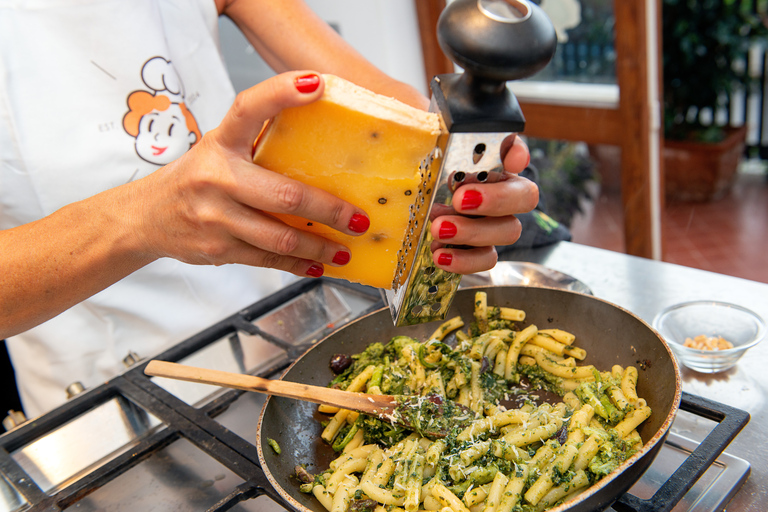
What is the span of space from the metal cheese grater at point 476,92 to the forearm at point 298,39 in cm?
71

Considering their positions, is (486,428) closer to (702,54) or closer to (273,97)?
(273,97)

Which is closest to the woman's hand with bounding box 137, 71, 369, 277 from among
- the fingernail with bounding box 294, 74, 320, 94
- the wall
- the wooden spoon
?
the fingernail with bounding box 294, 74, 320, 94

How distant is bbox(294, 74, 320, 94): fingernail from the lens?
684mm

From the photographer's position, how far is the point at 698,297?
52.1 inches

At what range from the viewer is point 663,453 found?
96 cm

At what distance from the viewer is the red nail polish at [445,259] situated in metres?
0.83

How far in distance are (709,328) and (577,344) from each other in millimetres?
290

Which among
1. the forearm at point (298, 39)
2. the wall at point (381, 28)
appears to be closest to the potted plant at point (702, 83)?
the wall at point (381, 28)

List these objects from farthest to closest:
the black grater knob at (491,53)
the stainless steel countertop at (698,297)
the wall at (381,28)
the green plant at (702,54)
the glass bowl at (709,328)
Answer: the green plant at (702,54) < the wall at (381,28) < the glass bowl at (709,328) < the stainless steel countertop at (698,297) < the black grater knob at (491,53)

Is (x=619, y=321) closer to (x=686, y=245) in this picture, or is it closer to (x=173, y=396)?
(x=173, y=396)

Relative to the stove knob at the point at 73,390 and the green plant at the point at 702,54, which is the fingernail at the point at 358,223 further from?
the green plant at the point at 702,54

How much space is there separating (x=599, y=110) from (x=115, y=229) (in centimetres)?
230

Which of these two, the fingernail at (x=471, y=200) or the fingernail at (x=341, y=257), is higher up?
the fingernail at (x=471, y=200)

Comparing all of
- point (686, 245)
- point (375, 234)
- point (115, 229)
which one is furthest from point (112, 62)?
point (686, 245)
